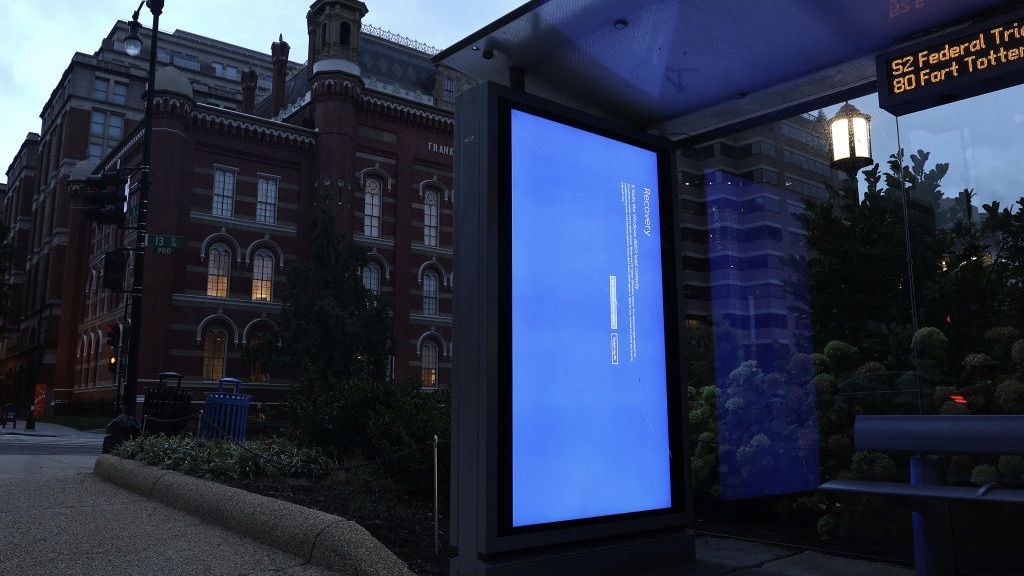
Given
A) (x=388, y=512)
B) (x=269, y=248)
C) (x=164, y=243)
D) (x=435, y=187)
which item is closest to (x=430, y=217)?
(x=435, y=187)

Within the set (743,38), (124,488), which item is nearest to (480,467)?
(743,38)

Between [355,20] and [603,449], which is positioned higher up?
[355,20]

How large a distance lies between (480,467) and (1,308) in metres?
57.2

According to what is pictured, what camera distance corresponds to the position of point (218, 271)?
121 ft

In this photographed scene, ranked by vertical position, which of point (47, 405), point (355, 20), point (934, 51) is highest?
point (355, 20)

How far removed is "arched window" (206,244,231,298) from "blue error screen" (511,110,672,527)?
3503 cm

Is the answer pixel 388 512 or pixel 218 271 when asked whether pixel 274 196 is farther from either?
pixel 388 512

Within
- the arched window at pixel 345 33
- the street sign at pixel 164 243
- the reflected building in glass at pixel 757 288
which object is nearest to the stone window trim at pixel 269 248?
the arched window at pixel 345 33

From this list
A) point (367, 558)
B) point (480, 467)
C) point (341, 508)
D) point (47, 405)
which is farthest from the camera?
point (47, 405)

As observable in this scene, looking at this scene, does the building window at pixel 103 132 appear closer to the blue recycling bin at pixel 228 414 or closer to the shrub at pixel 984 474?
the blue recycling bin at pixel 228 414

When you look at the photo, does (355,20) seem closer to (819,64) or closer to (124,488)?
(124,488)

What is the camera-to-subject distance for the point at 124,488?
9.42m

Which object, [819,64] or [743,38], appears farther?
[819,64]

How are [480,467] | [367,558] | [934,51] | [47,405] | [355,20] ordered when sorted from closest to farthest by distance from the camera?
[480,467]
[367,558]
[934,51]
[355,20]
[47,405]
